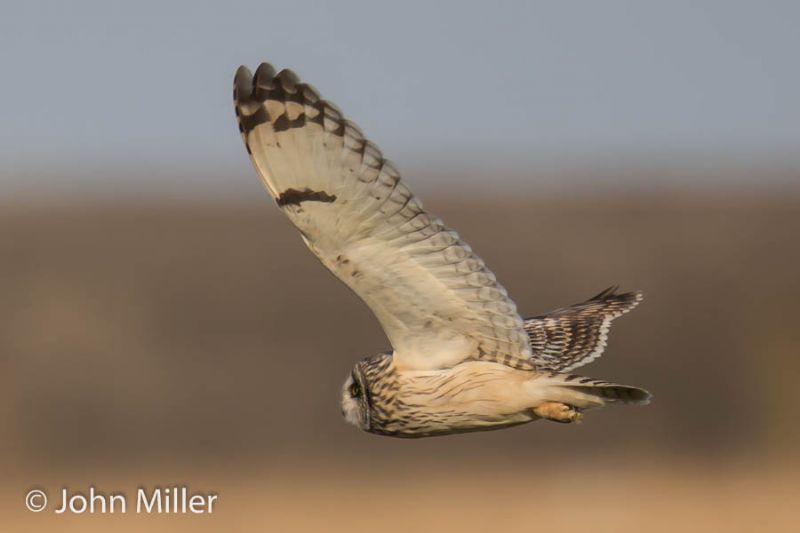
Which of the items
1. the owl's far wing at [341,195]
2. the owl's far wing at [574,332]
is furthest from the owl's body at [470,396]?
the owl's far wing at [341,195]

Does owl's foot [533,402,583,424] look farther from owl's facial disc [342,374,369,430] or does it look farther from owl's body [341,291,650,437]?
owl's facial disc [342,374,369,430]

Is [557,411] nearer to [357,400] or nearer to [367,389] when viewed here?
[367,389]

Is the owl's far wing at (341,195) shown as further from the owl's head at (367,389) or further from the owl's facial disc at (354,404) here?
the owl's facial disc at (354,404)

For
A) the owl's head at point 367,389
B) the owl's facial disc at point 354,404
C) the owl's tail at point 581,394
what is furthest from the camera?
the owl's facial disc at point 354,404

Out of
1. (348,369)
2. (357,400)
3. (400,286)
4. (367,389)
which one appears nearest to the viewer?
(400,286)

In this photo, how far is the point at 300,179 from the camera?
20.4 ft

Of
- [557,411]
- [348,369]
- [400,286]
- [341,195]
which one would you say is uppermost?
[348,369]

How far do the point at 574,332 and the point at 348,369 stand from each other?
11604 mm

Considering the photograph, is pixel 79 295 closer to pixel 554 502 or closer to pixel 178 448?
pixel 178 448

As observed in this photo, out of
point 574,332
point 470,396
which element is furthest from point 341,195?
point 574,332

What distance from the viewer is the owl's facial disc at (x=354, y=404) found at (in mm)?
7078

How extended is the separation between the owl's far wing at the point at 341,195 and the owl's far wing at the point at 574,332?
0.84m

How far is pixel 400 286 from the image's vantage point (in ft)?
21.2

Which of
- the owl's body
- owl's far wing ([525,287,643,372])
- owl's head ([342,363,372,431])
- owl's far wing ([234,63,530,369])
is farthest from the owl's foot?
owl's head ([342,363,372,431])
